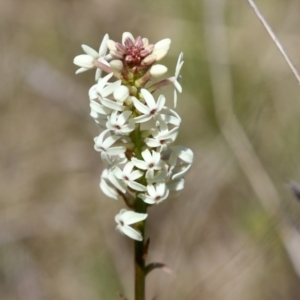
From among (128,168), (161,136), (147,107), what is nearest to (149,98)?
(147,107)

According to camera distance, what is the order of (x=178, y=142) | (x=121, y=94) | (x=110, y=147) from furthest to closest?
(x=178, y=142) → (x=110, y=147) → (x=121, y=94)

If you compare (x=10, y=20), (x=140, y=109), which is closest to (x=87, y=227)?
(x=10, y=20)

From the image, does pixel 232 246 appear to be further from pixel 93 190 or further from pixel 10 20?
pixel 10 20

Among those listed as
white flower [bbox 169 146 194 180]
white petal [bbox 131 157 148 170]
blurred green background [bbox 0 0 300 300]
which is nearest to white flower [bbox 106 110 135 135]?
white petal [bbox 131 157 148 170]

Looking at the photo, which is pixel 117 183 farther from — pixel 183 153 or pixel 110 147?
pixel 183 153

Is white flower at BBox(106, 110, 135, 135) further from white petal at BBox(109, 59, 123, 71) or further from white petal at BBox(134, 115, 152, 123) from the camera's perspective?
white petal at BBox(109, 59, 123, 71)

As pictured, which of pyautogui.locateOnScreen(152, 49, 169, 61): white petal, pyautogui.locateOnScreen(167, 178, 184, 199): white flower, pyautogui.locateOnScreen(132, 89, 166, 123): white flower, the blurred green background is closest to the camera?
pyautogui.locateOnScreen(132, 89, 166, 123): white flower
